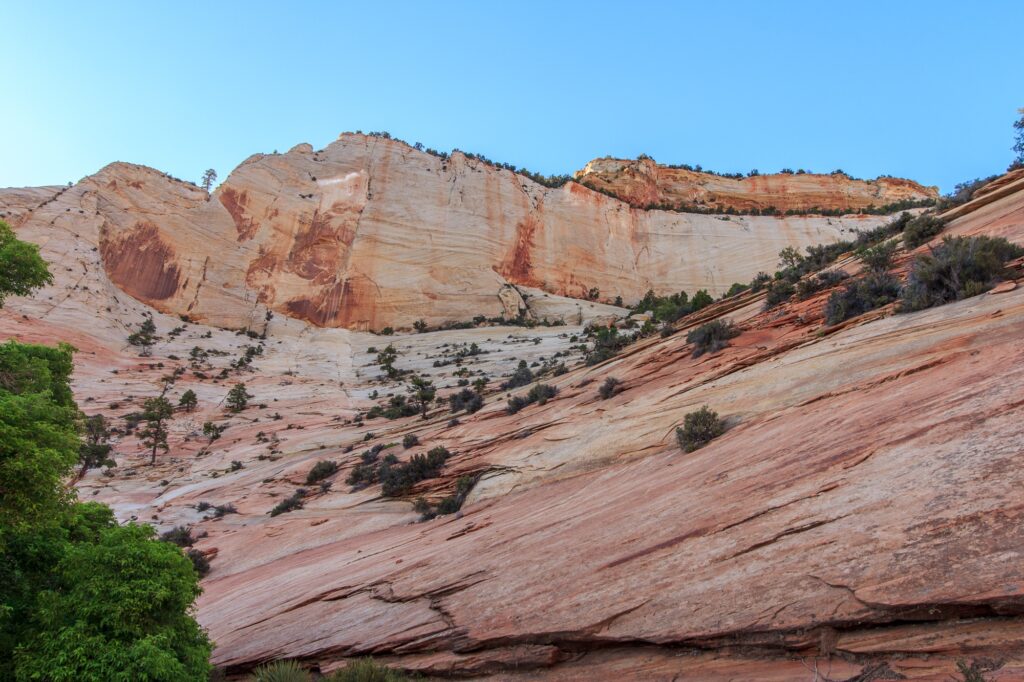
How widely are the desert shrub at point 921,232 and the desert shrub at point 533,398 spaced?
31.5 feet

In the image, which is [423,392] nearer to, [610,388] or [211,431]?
[211,431]

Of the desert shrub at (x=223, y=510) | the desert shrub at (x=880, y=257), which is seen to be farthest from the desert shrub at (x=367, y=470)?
the desert shrub at (x=880, y=257)

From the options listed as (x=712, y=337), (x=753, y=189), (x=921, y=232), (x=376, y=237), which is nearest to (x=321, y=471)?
(x=712, y=337)

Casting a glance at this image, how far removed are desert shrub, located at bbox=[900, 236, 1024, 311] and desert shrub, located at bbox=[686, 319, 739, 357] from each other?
4.04m

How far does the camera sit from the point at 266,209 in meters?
57.3

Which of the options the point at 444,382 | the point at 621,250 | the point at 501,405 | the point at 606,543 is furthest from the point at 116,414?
the point at 621,250

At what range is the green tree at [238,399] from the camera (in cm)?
3098

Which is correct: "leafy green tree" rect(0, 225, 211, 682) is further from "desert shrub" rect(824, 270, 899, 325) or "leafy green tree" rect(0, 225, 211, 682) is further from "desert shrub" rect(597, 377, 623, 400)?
"desert shrub" rect(824, 270, 899, 325)

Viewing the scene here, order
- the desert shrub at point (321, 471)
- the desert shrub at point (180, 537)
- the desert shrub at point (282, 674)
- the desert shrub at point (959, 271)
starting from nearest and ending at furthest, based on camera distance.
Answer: the desert shrub at point (282, 674) → the desert shrub at point (959, 271) → the desert shrub at point (180, 537) → the desert shrub at point (321, 471)

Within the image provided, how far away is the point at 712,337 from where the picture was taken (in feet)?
46.0

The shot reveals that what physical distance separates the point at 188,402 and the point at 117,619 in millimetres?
26734

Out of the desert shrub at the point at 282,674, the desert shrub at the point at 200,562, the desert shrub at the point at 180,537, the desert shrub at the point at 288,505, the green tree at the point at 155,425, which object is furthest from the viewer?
the green tree at the point at 155,425

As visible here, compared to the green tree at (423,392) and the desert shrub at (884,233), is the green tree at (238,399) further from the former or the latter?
the desert shrub at (884,233)

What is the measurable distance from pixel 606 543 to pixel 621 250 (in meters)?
60.4
